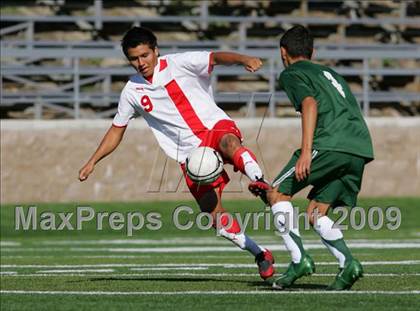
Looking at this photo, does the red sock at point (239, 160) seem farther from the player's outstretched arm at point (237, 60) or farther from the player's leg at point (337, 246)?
the player's leg at point (337, 246)

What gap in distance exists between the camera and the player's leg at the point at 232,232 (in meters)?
8.59

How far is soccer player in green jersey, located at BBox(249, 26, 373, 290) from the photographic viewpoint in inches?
296

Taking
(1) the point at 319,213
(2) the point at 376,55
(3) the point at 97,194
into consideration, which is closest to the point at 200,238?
(3) the point at 97,194

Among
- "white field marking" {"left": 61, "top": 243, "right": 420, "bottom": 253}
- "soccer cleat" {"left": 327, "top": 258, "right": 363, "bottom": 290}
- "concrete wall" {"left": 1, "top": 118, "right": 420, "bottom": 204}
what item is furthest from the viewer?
"concrete wall" {"left": 1, "top": 118, "right": 420, "bottom": 204}

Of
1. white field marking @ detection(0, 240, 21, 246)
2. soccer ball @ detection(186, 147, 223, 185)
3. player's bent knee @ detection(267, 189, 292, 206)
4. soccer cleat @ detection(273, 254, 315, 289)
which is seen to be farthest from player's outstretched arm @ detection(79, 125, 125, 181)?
white field marking @ detection(0, 240, 21, 246)

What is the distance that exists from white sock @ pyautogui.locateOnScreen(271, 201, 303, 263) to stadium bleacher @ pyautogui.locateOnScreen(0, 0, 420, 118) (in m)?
12.1

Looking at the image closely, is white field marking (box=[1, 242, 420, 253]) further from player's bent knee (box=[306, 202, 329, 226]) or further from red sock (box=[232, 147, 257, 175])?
player's bent knee (box=[306, 202, 329, 226])

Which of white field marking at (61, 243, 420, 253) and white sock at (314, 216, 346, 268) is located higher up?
white sock at (314, 216, 346, 268)

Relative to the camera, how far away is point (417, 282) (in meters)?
8.19

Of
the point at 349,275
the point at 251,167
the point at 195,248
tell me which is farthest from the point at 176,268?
the point at 195,248

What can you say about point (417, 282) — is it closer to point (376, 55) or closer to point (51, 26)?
point (376, 55)

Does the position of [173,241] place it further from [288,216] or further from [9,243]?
[288,216]

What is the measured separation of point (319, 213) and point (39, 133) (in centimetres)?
1191

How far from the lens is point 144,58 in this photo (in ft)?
29.3
